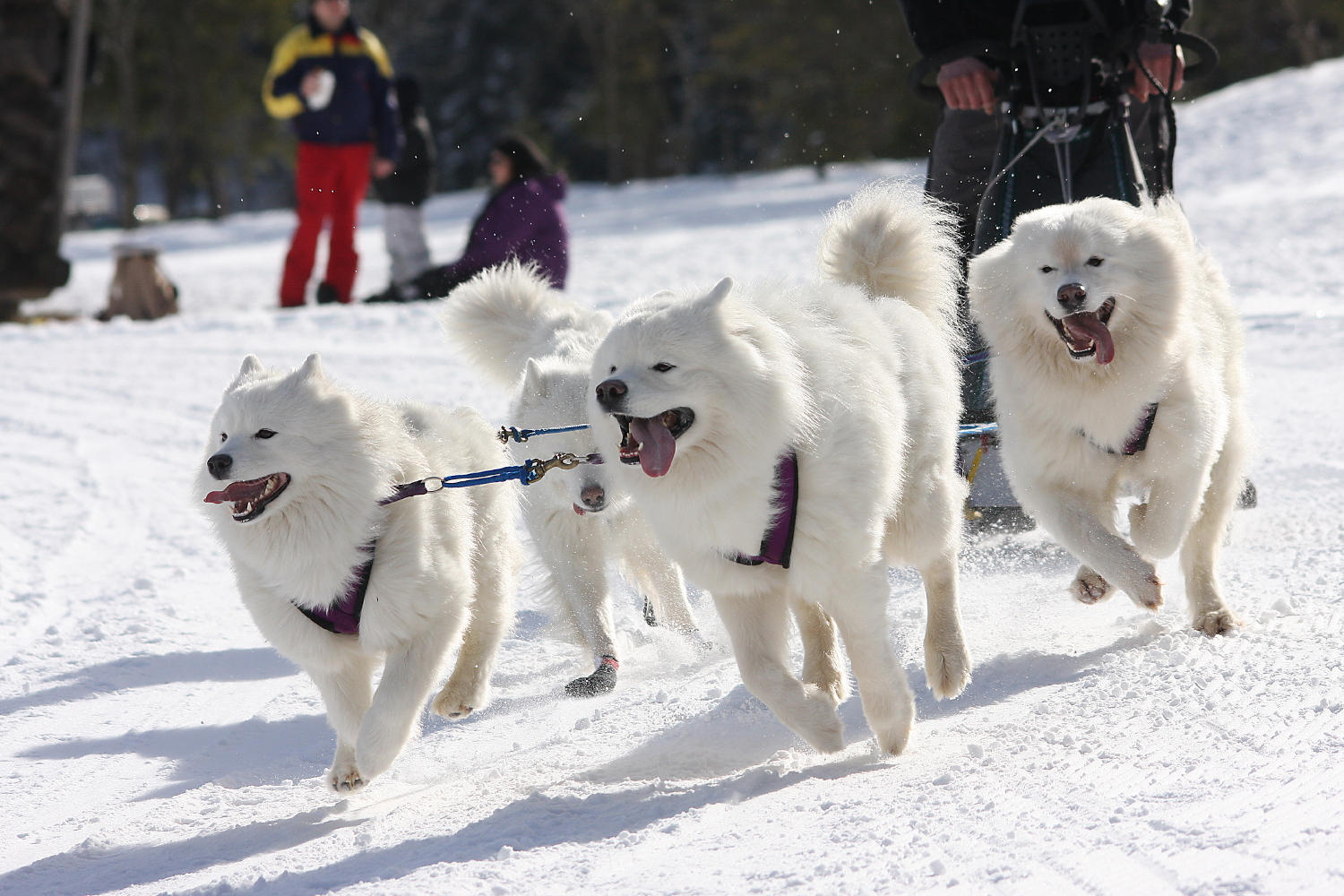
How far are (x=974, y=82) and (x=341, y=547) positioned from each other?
2.68 m

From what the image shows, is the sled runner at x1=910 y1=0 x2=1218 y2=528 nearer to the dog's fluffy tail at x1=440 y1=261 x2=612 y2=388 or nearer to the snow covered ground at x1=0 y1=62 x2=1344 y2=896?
the snow covered ground at x1=0 y1=62 x2=1344 y2=896

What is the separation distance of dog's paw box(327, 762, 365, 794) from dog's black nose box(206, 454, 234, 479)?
0.78m

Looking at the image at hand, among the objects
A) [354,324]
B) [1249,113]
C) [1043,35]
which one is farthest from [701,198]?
[1043,35]

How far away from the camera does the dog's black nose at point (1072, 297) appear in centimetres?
321

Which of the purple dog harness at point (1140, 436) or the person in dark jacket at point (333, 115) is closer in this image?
the purple dog harness at point (1140, 436)

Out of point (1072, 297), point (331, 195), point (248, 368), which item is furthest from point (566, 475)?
point (331, 195)

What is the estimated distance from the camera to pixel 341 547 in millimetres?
2977

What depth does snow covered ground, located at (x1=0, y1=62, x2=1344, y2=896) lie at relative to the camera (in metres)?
2.30

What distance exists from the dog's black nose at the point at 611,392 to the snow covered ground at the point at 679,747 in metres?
0.88

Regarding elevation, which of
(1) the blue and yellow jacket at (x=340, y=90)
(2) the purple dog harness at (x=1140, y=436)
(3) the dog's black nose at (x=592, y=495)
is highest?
(1) the blue and yellow jacket at (x=340, y=90)

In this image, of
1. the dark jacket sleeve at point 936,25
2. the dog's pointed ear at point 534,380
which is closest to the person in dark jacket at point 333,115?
the dark jacket sleeve at point 936,25

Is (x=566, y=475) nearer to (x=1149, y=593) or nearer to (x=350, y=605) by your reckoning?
(x=350, y=605)

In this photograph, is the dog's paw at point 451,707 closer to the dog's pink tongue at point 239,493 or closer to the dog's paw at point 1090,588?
the dog's pink tongue at point 239,493

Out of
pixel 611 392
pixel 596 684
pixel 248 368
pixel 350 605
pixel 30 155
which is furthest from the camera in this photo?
pixel 30 155
